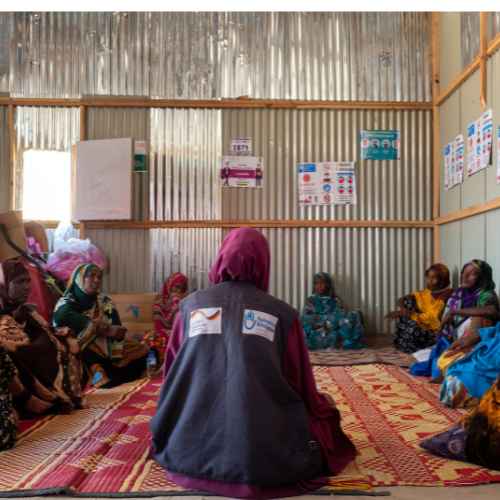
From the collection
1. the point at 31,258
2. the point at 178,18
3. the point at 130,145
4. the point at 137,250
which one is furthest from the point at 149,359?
the point at 178,18

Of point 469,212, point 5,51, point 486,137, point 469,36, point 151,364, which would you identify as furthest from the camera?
point 5,51

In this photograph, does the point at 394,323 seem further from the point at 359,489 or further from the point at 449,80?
the point at 359,489

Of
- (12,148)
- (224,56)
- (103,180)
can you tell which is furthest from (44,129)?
(224,56)

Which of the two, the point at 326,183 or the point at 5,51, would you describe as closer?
the point at 326,183

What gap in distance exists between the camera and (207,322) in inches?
105

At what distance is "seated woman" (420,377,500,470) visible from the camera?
2.88 metres

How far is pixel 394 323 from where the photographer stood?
26.6 ft

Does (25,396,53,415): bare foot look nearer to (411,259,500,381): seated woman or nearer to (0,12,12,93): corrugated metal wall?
(411,259,500,381): seated woman

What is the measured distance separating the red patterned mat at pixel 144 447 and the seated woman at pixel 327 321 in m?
2.72

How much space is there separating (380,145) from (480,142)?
2.06m

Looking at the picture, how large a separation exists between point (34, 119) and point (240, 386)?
22.5 feet

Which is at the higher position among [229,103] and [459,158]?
[229,103]

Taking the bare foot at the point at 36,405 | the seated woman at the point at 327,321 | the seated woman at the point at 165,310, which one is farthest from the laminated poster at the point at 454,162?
the bare foot at the point at 36,405

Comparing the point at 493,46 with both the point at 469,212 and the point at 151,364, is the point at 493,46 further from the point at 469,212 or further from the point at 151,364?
the point at 151,364
